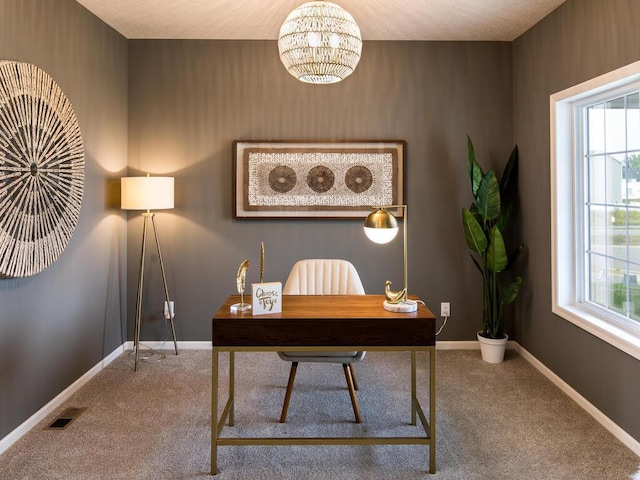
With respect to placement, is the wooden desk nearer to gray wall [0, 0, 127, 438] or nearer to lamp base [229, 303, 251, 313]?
lamp base [229, 303, 251, 313]

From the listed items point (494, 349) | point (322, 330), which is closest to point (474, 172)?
point (494, 349)

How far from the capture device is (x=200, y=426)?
2707mm

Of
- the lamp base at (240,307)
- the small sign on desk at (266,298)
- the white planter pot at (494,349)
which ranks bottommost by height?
the white planter pot at (494,349)

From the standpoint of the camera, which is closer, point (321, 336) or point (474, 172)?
point (321, 336)

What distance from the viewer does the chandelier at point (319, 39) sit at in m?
2.10

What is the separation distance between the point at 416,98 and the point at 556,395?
248 centimetres

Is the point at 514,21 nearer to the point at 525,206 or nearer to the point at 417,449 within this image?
the point at 525,206

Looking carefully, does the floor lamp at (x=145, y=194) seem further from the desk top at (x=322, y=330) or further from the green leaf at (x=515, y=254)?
the green leaf at (x=515, y=254)

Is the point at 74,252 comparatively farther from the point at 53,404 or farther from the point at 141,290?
the point at 53,404

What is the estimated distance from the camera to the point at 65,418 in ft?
9.25

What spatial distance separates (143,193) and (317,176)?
137cm

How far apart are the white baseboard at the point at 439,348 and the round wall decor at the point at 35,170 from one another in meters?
0.85

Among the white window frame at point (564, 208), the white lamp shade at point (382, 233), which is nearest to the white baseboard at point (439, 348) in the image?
the white window frame at point (564, 208)

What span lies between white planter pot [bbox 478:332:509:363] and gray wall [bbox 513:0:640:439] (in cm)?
23
